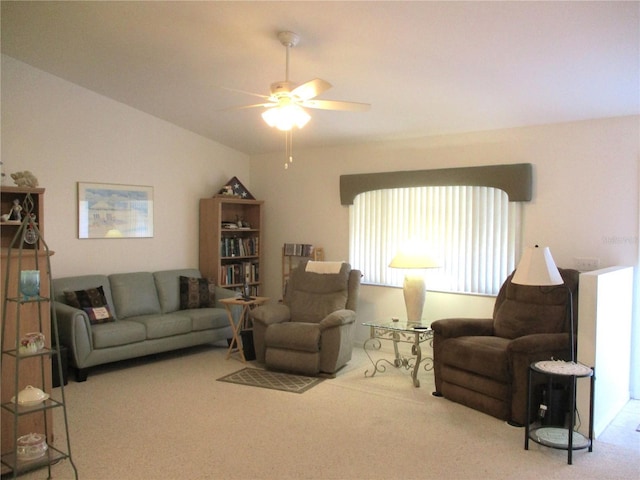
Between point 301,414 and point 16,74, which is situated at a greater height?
point 16,74

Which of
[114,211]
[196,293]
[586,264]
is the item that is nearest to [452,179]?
[586,264]

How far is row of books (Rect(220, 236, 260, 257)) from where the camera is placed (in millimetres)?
6355

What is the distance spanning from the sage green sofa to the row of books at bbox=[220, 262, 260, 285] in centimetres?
31

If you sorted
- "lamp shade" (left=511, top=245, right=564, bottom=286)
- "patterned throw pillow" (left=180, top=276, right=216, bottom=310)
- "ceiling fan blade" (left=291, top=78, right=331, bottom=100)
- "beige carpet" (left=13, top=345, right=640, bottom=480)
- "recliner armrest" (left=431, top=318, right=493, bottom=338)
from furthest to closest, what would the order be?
"patterned throw pillow" (left=180, top=276, right=216, bottom=310), "recliner armrest" (left=431, top=318, right=493, bottom=338), "lamp shade" (left=511, top=245, right=564, bottom=286), "ceiling fan blade" (left=291, top=78, right=331, bottom=100), "beige carpet" (left=13, top=345, right=640, bottom=480)

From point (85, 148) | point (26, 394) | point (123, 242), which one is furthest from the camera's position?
point (123, 242)

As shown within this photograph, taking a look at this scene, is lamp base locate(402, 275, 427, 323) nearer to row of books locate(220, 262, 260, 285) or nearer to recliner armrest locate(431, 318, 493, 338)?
recliner armrest locate(431, 318, 493, 338)

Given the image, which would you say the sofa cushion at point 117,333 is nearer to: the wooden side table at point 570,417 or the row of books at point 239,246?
the row of books at point 239,246

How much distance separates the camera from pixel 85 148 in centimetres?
531

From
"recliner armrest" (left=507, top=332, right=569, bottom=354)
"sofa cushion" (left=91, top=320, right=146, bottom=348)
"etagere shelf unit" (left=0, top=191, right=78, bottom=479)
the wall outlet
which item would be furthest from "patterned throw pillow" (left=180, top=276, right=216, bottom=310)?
the wall outlet

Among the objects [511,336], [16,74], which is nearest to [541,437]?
[511,336]

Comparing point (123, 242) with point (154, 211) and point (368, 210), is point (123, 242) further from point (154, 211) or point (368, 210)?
point (368, 210)

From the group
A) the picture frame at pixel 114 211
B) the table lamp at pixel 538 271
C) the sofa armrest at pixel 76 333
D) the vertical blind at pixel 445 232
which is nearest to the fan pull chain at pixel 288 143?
the vertical blind at pixel 445 232

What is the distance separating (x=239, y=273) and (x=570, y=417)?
4.27 m

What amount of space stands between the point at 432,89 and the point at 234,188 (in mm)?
3009
